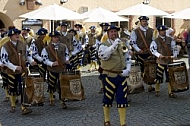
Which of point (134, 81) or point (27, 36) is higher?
point (27, 36)

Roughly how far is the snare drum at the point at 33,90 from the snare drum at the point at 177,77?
2.87m

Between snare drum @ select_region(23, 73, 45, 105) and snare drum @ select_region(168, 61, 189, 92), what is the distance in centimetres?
287

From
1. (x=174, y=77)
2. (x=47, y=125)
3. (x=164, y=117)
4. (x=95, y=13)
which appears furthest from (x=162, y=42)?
(x=95, y=13)

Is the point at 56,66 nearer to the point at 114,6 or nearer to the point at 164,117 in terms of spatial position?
the point at 164,117

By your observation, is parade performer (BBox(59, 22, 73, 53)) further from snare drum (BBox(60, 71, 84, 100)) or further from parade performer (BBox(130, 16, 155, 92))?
snare drum (BBox(60, 71, 84, 100))

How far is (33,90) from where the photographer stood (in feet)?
26.7

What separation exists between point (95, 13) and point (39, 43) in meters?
5.92

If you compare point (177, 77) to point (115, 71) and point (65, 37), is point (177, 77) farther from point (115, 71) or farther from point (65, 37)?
point (65, 37)

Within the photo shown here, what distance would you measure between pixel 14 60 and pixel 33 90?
0.67m

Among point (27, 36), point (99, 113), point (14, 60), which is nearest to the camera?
point (14, 60)

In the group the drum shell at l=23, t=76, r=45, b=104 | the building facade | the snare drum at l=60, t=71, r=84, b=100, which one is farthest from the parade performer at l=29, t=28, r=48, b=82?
the building facade

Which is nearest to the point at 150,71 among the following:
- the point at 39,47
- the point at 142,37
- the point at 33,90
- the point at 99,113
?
the point at 142,37

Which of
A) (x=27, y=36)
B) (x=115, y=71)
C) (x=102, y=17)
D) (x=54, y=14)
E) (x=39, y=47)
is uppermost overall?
(x=54, y=14)

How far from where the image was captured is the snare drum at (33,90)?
26.5 feet
